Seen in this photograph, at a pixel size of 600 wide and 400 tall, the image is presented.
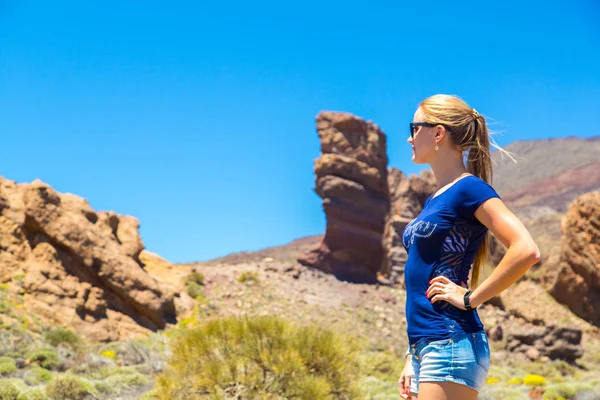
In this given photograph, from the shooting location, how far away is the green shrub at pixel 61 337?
1496cm

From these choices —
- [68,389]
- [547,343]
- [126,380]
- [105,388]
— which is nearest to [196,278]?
[547,343]

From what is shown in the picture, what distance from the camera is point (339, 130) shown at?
34.6 m

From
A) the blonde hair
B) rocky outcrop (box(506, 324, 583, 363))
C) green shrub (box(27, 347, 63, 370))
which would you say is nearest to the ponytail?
the blonde hair

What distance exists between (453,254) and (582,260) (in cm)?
2842

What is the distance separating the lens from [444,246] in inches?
98.6

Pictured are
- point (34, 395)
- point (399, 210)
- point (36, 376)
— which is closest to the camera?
point (34, 395)

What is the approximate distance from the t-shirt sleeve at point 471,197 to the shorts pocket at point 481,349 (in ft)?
1.49

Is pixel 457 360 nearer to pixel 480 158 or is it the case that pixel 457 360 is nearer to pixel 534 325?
pixel 480 158

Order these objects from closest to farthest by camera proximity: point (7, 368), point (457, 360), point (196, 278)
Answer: point (457, 360), point (7, 368), point (196, 278)

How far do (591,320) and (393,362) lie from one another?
17894mm

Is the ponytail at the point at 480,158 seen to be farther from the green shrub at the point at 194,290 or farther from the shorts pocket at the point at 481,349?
the green shrub at the point at 194,290

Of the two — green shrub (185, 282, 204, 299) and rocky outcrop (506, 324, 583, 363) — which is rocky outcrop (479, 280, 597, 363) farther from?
green shrub (185, 282, 204, 299)

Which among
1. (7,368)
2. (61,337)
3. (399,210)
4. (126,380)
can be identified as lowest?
(126,380)

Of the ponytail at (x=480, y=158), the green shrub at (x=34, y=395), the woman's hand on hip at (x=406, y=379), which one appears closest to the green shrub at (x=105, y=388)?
the green shrub at (x=34, y=395)
